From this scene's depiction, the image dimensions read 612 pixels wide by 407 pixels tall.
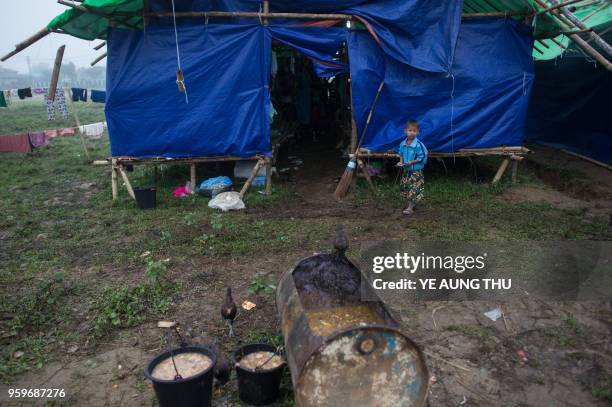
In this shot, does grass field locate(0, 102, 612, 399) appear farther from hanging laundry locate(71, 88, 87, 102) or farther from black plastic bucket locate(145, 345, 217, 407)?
hanging laundry locate(71, 88, 87, 102)

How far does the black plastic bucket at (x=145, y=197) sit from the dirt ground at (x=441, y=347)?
227cm

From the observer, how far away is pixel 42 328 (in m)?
4.30

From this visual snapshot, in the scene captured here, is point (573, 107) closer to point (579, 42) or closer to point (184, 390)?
point (579, 42)

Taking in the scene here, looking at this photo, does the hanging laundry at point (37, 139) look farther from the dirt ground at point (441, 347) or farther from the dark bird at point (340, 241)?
the dark bird at point (340, 241)

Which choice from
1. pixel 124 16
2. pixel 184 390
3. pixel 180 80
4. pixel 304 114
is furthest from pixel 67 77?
pixel 184 390

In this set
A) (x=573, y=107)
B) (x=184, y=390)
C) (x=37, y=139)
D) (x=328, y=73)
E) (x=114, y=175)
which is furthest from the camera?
(x=37, y=139)

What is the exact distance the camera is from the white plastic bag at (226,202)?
7535 mm

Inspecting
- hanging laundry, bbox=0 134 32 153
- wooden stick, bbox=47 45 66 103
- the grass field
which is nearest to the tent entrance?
the grass field

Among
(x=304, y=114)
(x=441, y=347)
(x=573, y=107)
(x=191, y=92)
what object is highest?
(x=191, y=92)

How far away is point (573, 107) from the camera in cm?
1128

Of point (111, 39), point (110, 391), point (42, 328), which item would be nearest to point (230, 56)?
point (111, 39)

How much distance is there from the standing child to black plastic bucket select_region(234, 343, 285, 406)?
451cm

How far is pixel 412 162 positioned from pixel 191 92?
14.1 feet

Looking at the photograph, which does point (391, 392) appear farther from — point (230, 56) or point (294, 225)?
point (230, 56)
